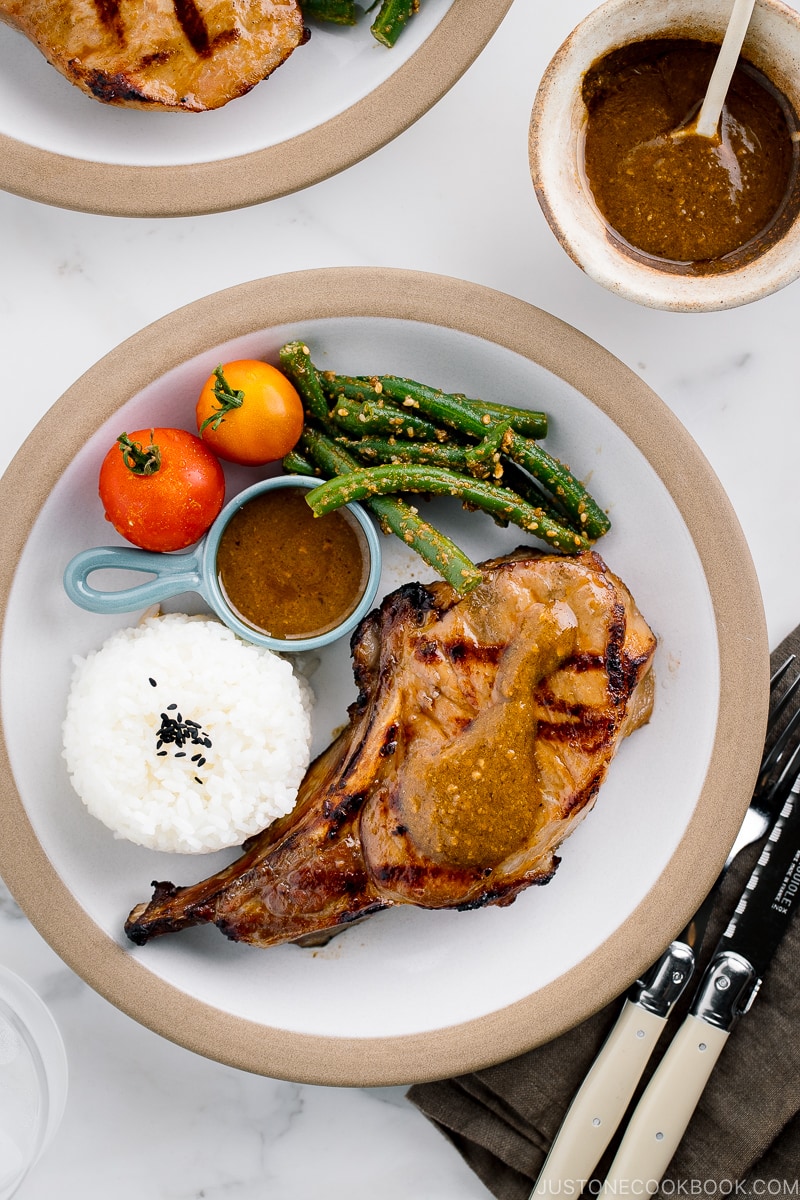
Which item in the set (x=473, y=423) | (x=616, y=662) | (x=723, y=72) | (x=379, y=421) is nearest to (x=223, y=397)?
(x=379, y=421)

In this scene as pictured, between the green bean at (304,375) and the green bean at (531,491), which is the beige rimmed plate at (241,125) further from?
the green bean at (531,491)

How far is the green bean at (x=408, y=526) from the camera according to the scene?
2443mm

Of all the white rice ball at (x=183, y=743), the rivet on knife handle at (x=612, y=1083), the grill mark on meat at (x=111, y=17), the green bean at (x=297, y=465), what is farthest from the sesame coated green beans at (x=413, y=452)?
the rivet on knife handle at (x=612, y=1083)

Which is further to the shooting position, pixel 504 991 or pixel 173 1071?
pixel 173 1071

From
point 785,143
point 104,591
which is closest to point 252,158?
point 104,591

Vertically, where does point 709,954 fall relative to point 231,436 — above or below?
below

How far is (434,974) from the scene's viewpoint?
2.73 m

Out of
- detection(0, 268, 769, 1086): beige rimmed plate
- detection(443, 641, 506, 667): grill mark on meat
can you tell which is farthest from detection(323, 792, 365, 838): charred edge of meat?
detection(0, 268, 769, 1086): beige rimmed plate

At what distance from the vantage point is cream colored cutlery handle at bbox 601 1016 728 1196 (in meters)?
2.67

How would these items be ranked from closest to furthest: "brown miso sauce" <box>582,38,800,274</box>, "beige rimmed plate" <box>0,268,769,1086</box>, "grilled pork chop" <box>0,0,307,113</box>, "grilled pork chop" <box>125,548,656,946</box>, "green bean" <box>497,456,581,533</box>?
"grilled pork chop" <box>125,548,656,946</box>
"grilled pork chop" <box>0,0,307,113</box>
"brown miso sauce" <box>582,38,800,274</box>
"beige rimmed plate" <box>0,268,769,1086</box>
"green bean" <box>497,456,581,533</box>

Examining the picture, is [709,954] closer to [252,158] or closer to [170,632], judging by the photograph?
[170,632]

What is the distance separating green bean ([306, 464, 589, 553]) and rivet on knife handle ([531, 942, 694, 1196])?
51.2 inches

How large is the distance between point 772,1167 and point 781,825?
3.31ft

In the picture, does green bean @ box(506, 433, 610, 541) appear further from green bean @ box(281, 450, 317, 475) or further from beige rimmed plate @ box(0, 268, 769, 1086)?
green bean @ box(281, 450, 317, 475)
